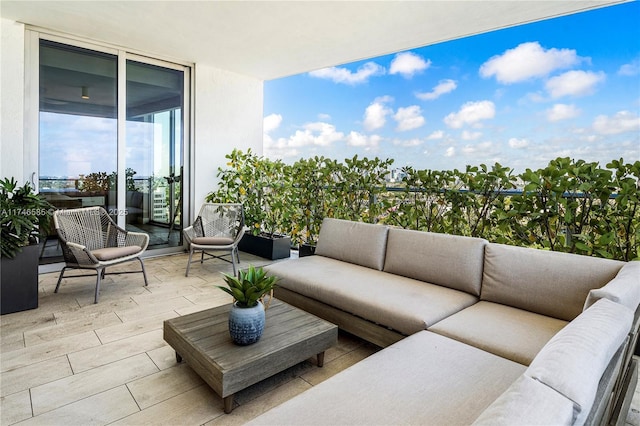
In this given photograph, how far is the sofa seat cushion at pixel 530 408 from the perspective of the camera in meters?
0.62

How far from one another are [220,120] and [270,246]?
7.30 ft

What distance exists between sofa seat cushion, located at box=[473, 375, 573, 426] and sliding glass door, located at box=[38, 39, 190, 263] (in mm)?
4983

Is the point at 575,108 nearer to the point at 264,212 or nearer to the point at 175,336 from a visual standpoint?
the point at 264,212

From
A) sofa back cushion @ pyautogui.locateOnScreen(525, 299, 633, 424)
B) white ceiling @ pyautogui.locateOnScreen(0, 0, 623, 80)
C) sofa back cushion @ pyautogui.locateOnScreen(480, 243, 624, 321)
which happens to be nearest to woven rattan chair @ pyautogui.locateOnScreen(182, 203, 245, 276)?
white ceiling @ pyautogui.locateOnScreen(0, 0, 623, 80)

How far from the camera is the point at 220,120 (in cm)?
565

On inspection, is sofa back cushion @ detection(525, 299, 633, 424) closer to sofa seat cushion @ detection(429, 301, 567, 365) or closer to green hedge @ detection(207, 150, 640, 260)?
sofa seat cushion @ detection(429, 301, 567, 365)

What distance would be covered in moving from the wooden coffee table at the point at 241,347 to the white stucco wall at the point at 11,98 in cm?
316

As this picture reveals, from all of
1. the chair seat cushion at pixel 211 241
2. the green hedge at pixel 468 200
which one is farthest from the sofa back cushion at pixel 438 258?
the chair seat cushion at pixel 211 241

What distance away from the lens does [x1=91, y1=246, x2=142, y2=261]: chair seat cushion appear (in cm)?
336

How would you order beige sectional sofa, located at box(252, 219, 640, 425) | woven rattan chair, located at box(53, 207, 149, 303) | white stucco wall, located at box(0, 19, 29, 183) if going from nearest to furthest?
1. beige sectional sofa, located at box(252, 219, 640, 425)
2. woven rattan chair, located at box(53, 207, 149, 303)
3. white stucco wall, located at box(0, 19, 29, 183)

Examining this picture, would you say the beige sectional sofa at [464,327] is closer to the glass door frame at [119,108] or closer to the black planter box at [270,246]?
the black planter box at [270,246]

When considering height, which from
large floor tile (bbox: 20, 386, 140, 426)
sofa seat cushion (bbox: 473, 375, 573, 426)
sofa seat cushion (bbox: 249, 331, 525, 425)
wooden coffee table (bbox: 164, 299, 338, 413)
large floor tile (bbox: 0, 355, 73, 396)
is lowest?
large floor tile (bbox: 20, 386, 140, 426)

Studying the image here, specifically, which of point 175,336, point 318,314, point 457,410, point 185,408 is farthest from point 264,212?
point 457,410

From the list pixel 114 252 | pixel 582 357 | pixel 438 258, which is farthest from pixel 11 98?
pixel 582 357
